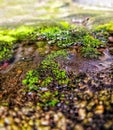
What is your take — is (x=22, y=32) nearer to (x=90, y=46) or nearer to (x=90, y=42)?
(x=90, y=42)

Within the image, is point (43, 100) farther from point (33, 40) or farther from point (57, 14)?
point (57, 14)

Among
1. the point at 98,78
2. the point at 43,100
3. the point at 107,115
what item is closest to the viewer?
the point at 107,115

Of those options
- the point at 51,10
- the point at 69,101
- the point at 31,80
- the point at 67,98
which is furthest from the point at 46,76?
the point at 51,10

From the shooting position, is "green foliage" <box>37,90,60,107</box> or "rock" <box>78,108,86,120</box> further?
"green foliage" <box>37,90,60,107</box>

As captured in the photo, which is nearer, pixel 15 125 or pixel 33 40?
pixel 15 125

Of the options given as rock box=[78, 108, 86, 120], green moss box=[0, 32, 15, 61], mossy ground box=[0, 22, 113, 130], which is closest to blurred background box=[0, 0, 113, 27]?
green moss box=[0, 32, 15, 61]

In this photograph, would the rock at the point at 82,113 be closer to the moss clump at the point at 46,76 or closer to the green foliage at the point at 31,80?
the moss clump at the point at 46,76

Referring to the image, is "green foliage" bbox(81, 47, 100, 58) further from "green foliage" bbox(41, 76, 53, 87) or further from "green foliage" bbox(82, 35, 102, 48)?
"green foliage" bbox(41, 76, 53, 87)

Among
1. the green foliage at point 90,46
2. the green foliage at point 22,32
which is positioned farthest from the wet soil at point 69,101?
the green foliage at point 22,32

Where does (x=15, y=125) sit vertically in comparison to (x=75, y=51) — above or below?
below

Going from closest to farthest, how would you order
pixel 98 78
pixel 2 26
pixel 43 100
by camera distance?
pixel 43 100, pixel 98 78, pixel 2 26

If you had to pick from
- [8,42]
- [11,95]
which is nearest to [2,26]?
[8,42]
